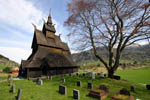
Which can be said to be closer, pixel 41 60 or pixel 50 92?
pixel 50 92

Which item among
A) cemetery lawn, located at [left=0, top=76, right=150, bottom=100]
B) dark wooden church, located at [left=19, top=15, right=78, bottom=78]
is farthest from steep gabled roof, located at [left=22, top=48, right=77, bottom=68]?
cemetery lawn, located at [left=0, top=76, right=150, bottom=100]

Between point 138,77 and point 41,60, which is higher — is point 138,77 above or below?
below

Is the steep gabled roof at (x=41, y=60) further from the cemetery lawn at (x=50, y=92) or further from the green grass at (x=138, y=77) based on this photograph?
the green grass at (x=138, y=77)

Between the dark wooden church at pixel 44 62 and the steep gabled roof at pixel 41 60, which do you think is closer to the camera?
the dark wooden church at pixel 44 62

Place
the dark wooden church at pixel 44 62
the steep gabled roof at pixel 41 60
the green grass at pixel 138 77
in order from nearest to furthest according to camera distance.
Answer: the green grass at pixel 138 77, the dark wooden church at pixel 44 62, the steep gabled roof at pixel 41 60

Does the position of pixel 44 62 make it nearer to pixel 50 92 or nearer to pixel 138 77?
pixel 50 92

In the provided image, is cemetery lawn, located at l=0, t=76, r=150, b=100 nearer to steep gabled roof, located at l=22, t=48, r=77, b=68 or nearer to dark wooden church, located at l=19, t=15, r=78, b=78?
dark wooden church, located at l=19, t=15, r=78, b=78

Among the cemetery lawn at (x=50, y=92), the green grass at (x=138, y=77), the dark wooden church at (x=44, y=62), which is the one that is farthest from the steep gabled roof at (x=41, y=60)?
the green grass at (x=138, y=77)

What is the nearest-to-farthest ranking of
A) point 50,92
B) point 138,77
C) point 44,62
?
1. point 50,92
2. point 44,62
3. point 138,77

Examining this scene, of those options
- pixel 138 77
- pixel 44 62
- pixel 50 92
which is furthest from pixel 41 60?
pixel 138 77

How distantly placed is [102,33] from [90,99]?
1062cm

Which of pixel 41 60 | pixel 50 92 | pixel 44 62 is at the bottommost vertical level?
pixel 50 92

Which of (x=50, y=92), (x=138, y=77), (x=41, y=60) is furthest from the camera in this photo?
(x=138, y=77)

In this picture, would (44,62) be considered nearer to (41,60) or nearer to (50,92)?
(41,60)
